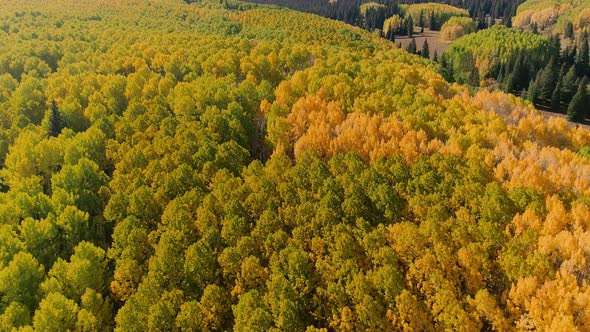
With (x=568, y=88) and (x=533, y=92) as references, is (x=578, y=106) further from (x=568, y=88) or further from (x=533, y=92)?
(x=568, y=88)

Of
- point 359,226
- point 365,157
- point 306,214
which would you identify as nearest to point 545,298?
point 359,226

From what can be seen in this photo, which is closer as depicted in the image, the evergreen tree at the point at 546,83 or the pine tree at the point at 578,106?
the pine tree at the point at 578,106

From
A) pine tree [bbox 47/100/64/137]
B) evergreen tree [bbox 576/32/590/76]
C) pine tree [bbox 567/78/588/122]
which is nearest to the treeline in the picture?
evergreen tree [bbox 576/32/590/76]

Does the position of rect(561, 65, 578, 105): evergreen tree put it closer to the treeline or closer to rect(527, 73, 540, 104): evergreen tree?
the treeline

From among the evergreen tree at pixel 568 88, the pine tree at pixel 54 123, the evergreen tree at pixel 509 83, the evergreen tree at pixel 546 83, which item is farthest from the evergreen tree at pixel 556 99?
the pine tree at pixel 54 123

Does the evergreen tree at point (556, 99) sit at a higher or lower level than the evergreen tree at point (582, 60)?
lower

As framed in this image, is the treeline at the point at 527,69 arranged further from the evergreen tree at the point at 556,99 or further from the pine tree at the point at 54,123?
the pine tree at the point at 54,123

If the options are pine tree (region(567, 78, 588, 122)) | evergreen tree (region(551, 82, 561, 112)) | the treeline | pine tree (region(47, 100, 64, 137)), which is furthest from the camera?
the treeline
